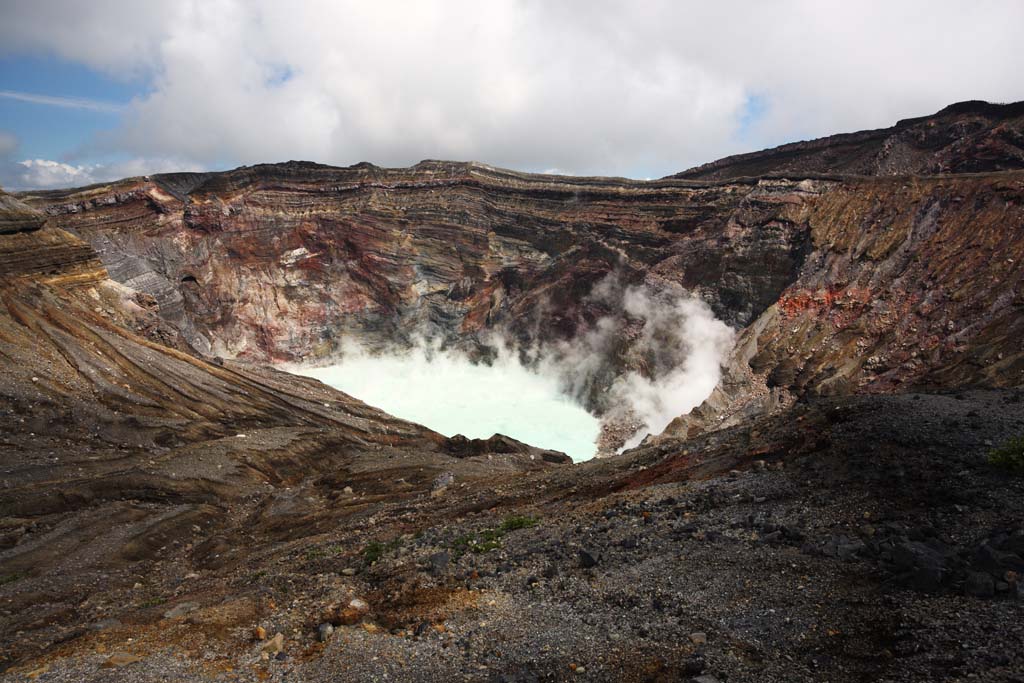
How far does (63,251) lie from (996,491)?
1550 inches

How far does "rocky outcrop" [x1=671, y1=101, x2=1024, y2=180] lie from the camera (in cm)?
3644

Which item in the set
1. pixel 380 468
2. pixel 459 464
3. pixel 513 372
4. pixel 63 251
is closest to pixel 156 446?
pixel 380 468

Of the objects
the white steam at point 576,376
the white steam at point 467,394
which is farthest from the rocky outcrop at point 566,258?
the white steam at point 467,394

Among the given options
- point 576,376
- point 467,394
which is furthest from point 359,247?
point 576,376

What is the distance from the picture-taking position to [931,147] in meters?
39.8

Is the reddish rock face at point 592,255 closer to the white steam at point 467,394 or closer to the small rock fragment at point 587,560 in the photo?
the white steam at point 467,394

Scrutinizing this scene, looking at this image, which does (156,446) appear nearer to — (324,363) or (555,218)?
(324,363)

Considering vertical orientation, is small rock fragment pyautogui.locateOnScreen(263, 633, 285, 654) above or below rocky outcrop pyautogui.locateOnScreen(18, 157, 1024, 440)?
below

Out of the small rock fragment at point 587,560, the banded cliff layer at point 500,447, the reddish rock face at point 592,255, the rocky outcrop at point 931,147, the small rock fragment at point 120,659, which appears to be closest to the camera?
the banded cliff layer at point 500,447

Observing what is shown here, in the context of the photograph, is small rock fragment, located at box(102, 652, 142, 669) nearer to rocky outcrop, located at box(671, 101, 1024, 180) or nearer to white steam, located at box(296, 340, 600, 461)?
white steam, located at box(296, 340, 600, 461)

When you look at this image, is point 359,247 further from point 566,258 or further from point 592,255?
point 592,255

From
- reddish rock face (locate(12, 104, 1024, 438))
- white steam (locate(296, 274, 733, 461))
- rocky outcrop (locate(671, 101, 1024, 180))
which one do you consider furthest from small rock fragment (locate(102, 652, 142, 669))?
rocky outcrop (locate(671, 101, 1024, 180))

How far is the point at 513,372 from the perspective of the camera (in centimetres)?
4600

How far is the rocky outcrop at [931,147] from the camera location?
36438 mm
